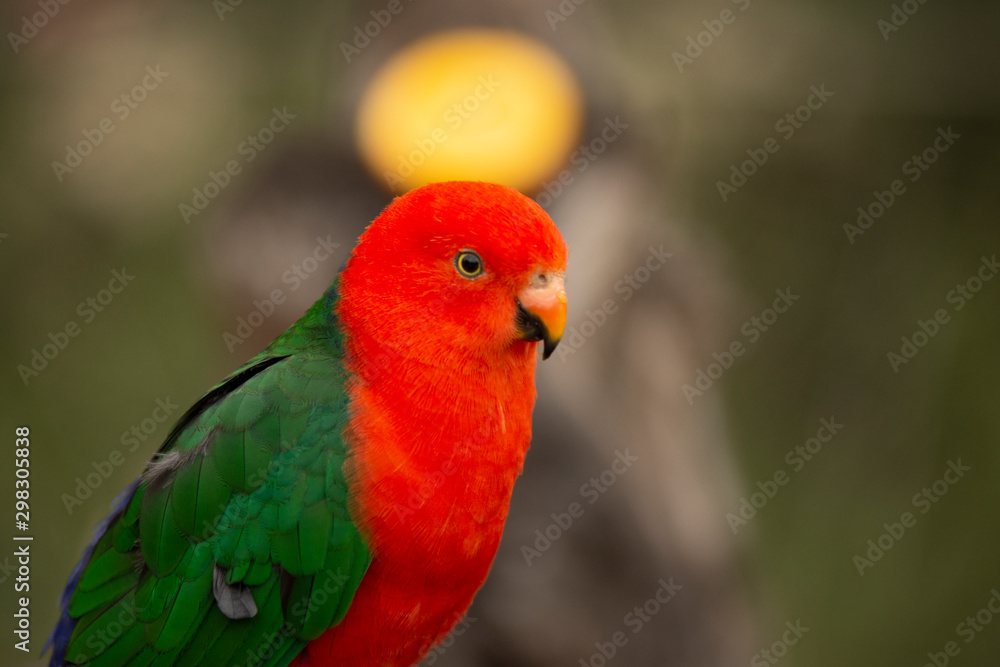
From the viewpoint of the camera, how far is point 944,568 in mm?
3879

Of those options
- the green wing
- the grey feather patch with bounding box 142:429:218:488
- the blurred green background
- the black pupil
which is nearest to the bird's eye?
the black pupil

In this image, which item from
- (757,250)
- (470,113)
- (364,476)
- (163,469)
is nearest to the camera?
(364,476)

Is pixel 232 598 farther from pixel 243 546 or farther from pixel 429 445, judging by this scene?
pixel 429 445

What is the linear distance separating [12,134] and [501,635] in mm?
3152

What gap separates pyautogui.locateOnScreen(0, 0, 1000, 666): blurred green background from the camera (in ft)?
12.1

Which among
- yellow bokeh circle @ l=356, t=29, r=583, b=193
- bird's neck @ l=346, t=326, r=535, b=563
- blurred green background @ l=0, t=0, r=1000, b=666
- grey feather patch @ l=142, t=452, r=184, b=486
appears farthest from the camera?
blurred green background @ l=0, t=0, r=1000, b=666

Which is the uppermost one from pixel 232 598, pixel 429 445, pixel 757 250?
pixel 757 250

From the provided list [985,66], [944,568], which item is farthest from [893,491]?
[985,66]

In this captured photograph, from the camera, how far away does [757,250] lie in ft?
14.0

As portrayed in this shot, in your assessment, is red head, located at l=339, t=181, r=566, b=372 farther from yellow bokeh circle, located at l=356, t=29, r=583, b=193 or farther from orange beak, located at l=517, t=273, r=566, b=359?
yellow bokeh circle, located at l=356, t=29, r=583, b=193

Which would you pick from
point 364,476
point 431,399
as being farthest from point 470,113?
point 364,476

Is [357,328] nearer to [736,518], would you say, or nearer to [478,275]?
[478,275]

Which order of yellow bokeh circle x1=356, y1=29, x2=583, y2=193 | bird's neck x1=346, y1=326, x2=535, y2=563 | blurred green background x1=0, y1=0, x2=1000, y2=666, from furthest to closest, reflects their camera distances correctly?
blurred green background x1=0, y1=0, x2=1000, y2=666 → yellow bokeh circle x1=356, y1=29, x2=583, y2=193 → bird's neck x1=346, y1=326, x2=535, y2=563

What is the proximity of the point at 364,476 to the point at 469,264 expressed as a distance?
50 cm
